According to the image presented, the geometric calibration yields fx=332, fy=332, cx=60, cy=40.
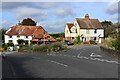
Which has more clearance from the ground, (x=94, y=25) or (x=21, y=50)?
(x=94, y=25)

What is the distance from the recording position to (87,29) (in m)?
107

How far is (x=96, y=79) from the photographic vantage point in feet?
50.0

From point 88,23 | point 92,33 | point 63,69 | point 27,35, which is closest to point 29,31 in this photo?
point 27,35

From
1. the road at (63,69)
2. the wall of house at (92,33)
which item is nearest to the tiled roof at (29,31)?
the wall of house at (92,33)

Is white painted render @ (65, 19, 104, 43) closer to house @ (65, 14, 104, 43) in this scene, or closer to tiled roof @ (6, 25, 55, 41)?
house @ (65, 14, 104, 43)

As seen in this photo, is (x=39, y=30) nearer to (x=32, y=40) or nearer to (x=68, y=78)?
(x=32, y=40)

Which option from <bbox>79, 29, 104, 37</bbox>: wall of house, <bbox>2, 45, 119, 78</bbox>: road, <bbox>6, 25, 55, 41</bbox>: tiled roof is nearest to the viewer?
<bbox>2, 45, 119, 78</bbox>: road

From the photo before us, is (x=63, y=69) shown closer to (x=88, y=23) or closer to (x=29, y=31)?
(x=88, y=23)

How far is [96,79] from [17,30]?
3807 inches

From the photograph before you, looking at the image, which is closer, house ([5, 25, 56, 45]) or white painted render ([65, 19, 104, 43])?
house ([5, 25, 56, 45])

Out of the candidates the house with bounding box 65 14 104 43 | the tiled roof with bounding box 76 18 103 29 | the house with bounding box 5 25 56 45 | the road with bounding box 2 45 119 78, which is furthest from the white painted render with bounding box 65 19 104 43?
the road with bounding box 2 45 119 78

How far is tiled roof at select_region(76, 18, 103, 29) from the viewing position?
10640 centimetres

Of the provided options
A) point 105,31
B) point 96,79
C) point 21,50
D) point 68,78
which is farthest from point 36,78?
point 105,31

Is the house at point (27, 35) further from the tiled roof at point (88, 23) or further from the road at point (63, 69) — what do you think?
the road at point (63, 69)
